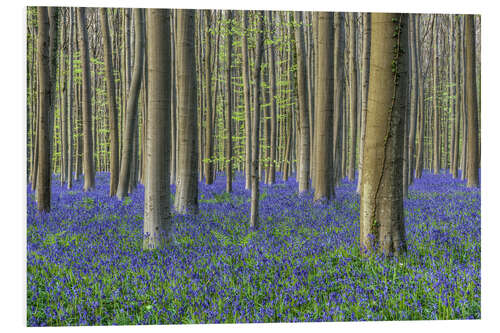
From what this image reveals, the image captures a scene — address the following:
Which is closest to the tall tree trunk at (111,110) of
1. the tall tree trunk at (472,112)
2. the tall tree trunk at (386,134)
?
the tall tree trunk at (386,134)

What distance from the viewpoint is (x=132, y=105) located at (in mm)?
10453

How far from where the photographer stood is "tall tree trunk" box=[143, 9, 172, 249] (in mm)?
5762

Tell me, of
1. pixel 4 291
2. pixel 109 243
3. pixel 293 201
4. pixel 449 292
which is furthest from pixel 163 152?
pixel 293 201

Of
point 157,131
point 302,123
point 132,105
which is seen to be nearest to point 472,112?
point 302,123

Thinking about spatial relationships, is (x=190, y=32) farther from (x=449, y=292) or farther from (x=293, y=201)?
(x=449, y=292)

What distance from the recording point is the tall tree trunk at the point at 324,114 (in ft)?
32.3

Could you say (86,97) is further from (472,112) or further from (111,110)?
(472,112)

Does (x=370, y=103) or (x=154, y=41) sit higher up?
(x=154, y=41)

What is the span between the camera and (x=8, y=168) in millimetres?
4949

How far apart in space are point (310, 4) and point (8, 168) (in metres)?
4.94

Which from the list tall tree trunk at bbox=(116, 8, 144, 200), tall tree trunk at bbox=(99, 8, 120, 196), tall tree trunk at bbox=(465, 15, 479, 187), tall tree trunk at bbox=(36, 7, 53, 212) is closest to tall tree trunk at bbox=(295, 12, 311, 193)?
tall tree trunk at bbox=(116, 8, 144, 200)

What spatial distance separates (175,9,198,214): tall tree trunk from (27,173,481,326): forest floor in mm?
1055

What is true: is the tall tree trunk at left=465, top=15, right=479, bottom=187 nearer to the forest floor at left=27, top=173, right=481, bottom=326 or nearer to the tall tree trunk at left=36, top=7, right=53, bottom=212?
the forest floor at left=27, top=173, right=481, bottom=326

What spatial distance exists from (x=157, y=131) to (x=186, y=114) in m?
2.49
